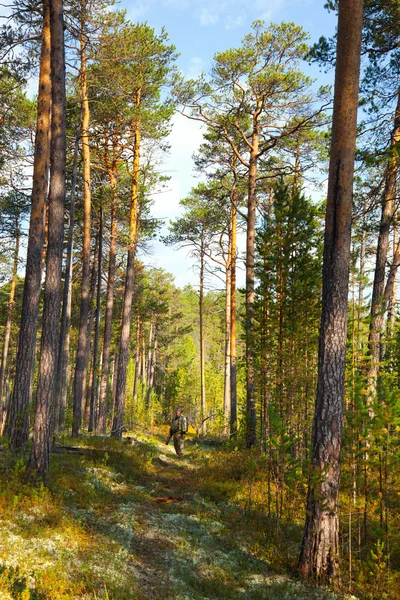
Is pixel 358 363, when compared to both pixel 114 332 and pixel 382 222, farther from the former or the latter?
pixel 114 332

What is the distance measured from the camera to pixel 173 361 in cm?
5097

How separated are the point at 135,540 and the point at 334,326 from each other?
182 inches

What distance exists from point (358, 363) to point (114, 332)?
30.5 metres

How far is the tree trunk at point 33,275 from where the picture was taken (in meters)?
10.2

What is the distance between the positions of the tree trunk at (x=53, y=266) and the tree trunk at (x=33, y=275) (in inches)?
42.5

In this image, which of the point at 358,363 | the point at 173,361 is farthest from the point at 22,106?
the point at 173,361

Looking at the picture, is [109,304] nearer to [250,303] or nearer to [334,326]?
[250,303]

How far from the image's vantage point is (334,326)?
19.9ft

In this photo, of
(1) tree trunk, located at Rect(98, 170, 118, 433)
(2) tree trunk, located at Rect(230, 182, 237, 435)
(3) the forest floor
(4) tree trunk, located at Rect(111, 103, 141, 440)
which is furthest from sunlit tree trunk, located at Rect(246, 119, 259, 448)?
(1) tree trunk, located at Rect(98, 170, 118, 433)

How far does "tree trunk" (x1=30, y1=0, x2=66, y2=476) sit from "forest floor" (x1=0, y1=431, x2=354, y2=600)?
0.61 m

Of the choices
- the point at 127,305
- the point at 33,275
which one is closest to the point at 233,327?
the point at 127,305

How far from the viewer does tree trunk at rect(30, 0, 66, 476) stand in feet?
27.8

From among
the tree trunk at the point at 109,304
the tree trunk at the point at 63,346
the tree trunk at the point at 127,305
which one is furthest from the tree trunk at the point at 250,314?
the tree trunk at the point at 109,304

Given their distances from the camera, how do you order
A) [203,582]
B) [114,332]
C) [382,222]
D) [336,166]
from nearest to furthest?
[203,582]
[336,166]
[382,222]
[114,332]
